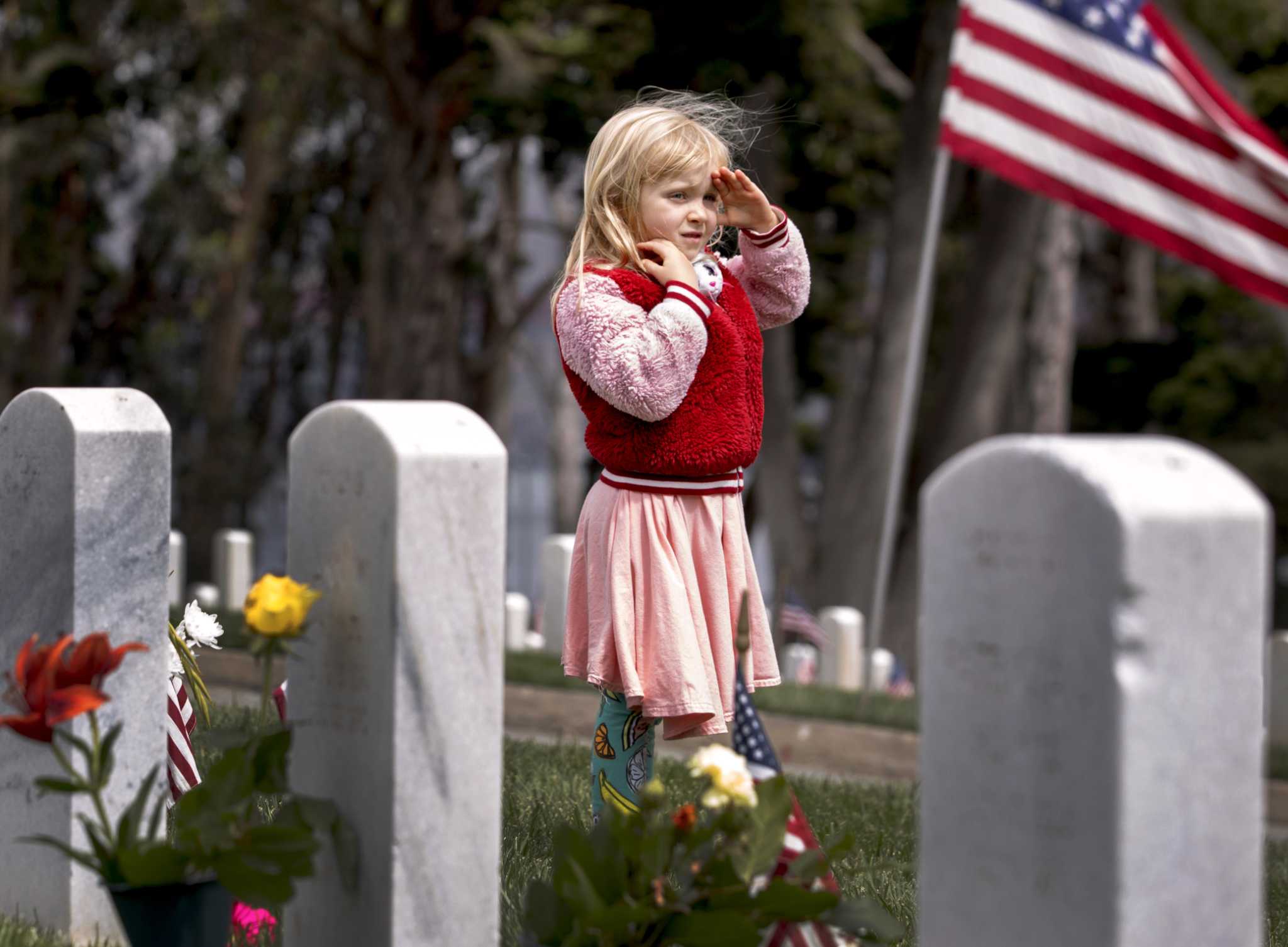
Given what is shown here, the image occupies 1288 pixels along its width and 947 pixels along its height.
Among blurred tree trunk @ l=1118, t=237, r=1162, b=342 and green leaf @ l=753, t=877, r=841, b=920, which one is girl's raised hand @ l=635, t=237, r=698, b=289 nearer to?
green leaf @ l=753, t=877, r=841, b=920

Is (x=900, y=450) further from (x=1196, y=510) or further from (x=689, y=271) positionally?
(x=1196, y=510)

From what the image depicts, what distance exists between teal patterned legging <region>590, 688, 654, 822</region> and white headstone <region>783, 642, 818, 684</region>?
21.9 ft

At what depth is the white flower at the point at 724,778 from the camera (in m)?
2.38

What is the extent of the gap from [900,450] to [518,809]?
464cm

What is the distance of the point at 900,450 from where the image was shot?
8430mm

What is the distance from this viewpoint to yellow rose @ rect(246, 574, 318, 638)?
241cm

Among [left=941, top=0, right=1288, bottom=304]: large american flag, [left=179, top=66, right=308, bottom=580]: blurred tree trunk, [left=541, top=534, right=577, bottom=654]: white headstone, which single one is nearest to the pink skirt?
[left=941, top=0, right=1288, bottom=304]: large american flag

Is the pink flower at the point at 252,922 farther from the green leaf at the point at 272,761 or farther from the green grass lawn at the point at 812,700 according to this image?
the green grass lawn at the point at 812,700

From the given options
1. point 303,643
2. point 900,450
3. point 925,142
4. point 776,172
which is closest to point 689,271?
point 303,643

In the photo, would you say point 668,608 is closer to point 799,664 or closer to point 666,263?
point 666,263

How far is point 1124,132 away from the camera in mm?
8203

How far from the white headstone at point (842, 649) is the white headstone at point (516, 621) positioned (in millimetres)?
1837

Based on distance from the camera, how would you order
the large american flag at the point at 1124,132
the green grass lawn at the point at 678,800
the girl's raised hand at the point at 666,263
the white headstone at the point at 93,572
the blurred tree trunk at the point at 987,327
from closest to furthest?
the white headstone at the point at 93,572 → the green grass lawn at the point at 678,800 → the girl's raised hand at the point at 666,263 → the large american flag at the point at 1124,132 → the blurred tree trunk at the point at 987,327

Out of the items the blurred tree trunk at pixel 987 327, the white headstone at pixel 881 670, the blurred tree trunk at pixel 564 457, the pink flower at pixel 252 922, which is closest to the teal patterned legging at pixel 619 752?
the pink flower at pixel 252 922
